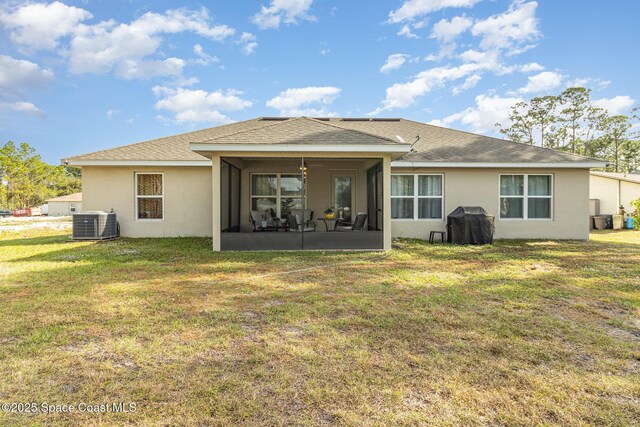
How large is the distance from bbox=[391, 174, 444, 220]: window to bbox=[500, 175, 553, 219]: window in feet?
7.35

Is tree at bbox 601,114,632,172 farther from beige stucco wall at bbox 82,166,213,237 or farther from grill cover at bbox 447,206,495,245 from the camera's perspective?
beige stucco wall at bbox 82,166,213,237

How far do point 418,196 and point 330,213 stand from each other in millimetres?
3133

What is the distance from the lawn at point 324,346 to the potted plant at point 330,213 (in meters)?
4.77

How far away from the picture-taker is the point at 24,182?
41.8 metres

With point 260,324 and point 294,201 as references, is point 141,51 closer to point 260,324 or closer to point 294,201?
point 294,201

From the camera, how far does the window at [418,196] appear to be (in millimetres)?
11680

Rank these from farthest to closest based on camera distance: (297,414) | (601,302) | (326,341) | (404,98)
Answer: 1. (404,98)
2. (601,302)
3. (326,341)
4. (297,414)

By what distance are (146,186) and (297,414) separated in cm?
1158

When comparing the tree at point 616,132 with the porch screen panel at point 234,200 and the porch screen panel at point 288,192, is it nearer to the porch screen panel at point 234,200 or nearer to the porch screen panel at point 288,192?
the porch screen panel at point 288,192

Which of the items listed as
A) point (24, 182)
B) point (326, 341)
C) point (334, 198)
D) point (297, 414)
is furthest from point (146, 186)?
point (24, 182)

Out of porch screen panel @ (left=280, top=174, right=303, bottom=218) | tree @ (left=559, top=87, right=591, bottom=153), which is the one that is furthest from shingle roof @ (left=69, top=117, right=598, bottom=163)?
tree @ (left=559, top=87, right=591, bottom=153)

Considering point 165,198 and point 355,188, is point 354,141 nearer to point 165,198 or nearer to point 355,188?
point 355,188

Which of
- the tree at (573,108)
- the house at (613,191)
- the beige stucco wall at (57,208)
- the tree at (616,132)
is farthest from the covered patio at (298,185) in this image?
the beige stucco wall at (57,208)

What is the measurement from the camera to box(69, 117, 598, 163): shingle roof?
851 centimetres
